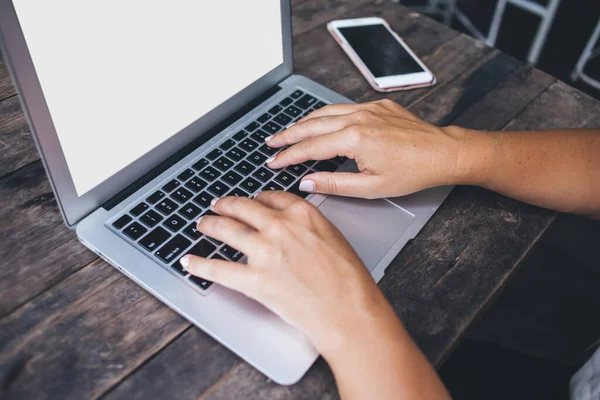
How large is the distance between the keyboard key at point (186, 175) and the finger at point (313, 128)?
5.5 inches

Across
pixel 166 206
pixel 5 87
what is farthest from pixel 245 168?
pixel 5 87

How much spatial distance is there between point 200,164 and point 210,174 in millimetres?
25

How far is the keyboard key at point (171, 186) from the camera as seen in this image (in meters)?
0.71

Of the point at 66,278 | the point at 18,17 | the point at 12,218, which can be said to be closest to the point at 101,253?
the point at 66,278

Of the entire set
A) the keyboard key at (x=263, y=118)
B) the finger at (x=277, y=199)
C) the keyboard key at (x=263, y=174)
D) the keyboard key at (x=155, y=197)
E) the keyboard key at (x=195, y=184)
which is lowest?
the keyboard key at (x=263, y=174)

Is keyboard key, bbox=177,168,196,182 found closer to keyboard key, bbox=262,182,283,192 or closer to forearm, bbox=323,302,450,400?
keyboard key, bbox=262,182,283,192

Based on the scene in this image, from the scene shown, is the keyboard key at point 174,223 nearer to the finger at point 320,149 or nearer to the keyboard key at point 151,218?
the keyboard key at point 151,218

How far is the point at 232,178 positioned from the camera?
2.40 feet

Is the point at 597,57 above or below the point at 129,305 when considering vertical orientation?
below

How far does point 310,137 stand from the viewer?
77 centimetres

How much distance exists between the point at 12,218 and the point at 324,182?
0.43 meters

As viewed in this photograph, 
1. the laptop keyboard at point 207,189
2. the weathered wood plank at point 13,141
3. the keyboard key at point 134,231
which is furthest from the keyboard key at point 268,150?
the weathered wood plank at point 13,141

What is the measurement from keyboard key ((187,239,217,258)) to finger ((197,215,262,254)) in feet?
0.06

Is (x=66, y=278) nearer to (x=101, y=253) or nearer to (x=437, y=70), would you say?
(x=101, y=253)
